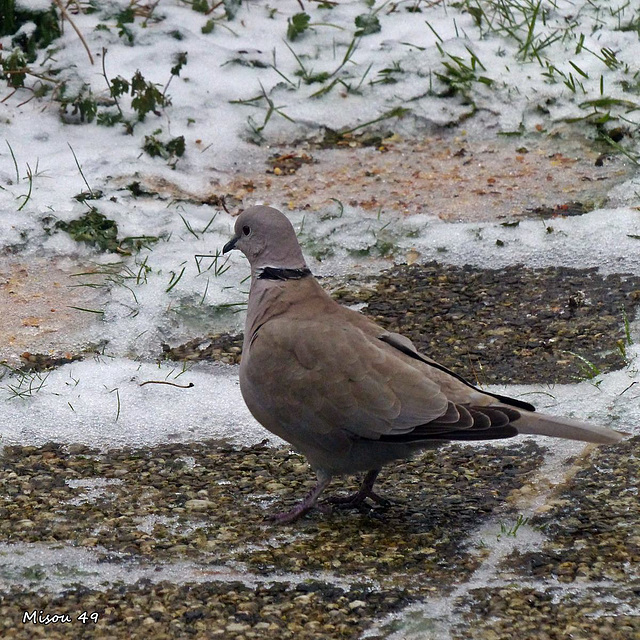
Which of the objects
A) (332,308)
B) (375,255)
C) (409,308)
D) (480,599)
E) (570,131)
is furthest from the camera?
(570,131)

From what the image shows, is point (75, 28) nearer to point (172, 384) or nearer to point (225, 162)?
point (225, 162)

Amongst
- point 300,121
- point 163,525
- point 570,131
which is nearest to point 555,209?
point 570,131

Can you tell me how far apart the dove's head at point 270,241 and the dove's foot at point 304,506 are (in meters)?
0.77

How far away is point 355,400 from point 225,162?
290cm

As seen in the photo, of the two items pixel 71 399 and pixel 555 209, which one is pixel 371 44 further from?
pixel 71 399

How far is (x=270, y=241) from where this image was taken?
3768 millimetres

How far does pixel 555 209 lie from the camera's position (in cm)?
528

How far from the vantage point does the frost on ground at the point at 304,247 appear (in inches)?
114

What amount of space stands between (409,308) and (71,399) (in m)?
1.48

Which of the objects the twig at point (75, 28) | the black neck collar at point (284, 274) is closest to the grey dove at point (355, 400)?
the black neck collar at point (284, 274)

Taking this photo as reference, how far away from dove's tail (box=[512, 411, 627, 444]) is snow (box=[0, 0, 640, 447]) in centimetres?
63

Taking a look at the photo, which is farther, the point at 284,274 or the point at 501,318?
the point at 501,318

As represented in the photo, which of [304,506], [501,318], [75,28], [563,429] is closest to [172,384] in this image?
[304,506]

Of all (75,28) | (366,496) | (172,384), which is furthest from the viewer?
(75,28)
